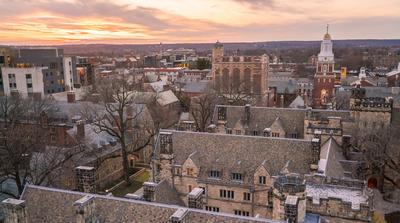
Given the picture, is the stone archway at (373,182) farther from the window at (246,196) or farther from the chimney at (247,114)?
the window at (246,196)

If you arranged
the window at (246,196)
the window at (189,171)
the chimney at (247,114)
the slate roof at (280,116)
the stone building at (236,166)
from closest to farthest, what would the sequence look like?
the stone building at (236,166)
the window at (246,196)
the window at (189,171)
the slate roof at (280,116)
the chimney at (247,114)

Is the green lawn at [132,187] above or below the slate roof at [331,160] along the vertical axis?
below

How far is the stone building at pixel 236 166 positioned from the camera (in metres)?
32.1

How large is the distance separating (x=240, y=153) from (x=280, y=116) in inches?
590

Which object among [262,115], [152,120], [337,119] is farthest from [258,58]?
[337,119]

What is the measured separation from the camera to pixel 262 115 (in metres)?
48.7

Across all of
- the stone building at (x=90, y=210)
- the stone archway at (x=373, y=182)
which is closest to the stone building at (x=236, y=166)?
the stone building at (x=90, y=210)

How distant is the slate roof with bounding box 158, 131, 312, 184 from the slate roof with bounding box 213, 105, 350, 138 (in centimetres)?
1277

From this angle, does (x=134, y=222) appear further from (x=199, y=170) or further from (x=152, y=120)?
(x=152, y=120)

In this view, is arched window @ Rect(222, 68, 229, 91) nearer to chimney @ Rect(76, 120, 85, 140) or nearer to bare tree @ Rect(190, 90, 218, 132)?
bare tree @ Rect(190, 90, 218, 132)

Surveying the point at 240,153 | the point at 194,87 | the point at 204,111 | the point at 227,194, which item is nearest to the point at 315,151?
the point at 240,153

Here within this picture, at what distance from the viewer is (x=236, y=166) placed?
33812mm

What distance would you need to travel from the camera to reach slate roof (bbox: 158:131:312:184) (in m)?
32.7

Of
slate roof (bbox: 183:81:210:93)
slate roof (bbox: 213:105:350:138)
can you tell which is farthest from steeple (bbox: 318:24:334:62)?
slate roof (bbox: 213:105:350:138)
